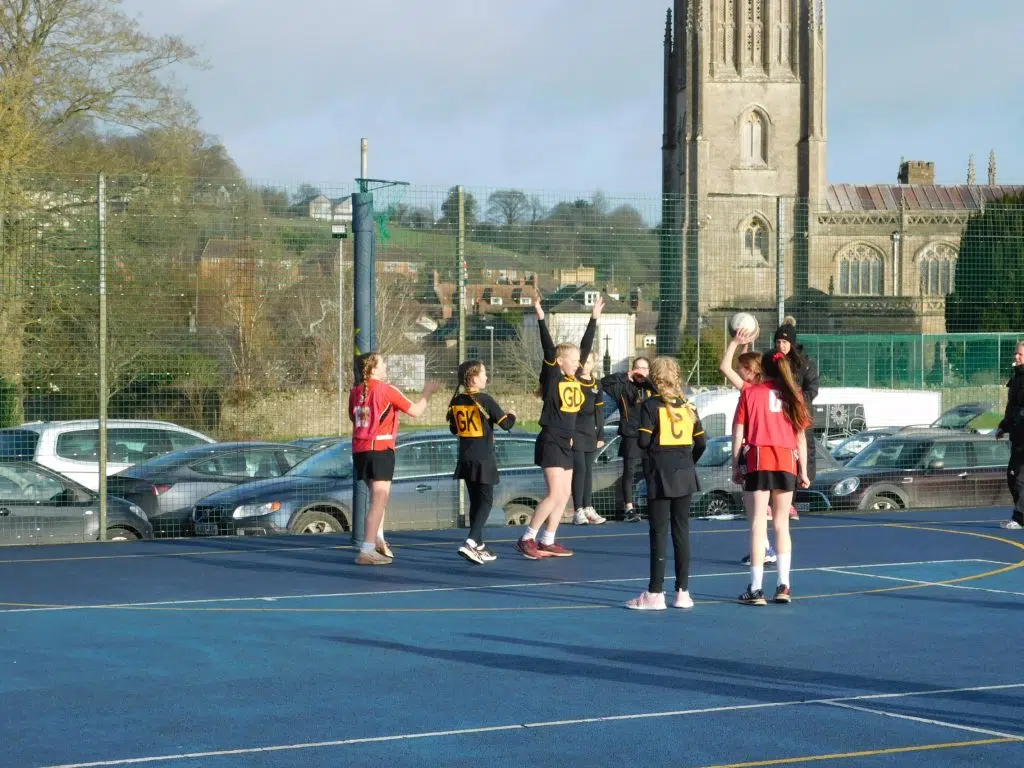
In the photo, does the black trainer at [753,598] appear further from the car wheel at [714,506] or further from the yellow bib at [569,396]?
the car wheel at [714,506]

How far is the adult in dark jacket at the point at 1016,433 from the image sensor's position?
15289 millimetres

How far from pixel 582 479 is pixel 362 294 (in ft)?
10.9

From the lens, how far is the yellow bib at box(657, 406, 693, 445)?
33.5ft

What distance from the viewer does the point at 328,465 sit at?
16109 mm

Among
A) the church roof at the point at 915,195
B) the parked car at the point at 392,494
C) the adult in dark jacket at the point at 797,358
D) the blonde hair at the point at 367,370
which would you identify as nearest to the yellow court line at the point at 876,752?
the adult in dark jacket at the point at 797,358

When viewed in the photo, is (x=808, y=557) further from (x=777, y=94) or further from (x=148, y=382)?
(x=777, y=94)

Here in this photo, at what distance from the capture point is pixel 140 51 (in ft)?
110

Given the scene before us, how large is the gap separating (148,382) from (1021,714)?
1093cm

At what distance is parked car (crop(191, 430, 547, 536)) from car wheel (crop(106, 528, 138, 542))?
2.23 feet

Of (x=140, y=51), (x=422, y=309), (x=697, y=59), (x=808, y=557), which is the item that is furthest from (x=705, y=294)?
(x=697, y=59)

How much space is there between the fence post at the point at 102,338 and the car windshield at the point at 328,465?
81.7 inches

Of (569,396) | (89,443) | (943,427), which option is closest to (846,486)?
(943,427)

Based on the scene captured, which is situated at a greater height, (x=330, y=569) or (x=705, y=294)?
(x=705, y=294)

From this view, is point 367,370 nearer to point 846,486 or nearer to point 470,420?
point 470,420
